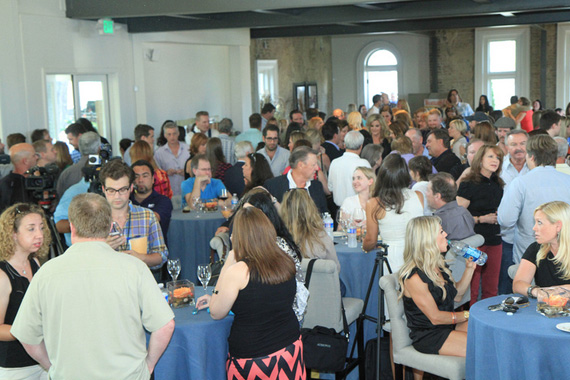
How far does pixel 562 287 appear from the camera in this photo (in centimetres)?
364

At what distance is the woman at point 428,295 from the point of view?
3807 mm

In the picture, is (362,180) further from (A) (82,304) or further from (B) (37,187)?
(A) (82,304)

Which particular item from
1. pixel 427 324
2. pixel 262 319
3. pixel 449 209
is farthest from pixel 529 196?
pixel 262 319

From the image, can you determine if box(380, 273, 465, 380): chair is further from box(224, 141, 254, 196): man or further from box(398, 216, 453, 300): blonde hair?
box(224, 141, 254, 196): man

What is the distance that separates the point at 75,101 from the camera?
34.0 feet

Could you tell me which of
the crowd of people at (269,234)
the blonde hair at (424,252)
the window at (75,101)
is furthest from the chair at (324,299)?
the window at (75,101)

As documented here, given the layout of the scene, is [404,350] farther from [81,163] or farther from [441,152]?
[81,163]

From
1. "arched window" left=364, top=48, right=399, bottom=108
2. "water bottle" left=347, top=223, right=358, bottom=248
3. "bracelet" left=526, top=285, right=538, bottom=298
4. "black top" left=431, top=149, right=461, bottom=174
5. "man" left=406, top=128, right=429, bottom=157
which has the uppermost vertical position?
"arched window" left=364, top=48, right=399, bottom=108

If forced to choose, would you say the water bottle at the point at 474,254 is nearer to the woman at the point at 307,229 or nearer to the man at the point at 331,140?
the woman at the point at 307,229

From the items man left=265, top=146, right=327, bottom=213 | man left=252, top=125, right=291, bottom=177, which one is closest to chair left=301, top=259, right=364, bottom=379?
man left=265, top=146, right=327, bottom=213

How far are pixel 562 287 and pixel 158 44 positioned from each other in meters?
10.1

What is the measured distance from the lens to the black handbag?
391 cm

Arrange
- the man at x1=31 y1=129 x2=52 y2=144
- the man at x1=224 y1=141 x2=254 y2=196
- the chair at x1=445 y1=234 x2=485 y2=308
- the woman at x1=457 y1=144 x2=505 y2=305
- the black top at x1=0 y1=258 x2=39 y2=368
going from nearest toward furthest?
the black top at x1=0 y1=258 x2=39 y2=368, the chair at x1=445 y1=234 x2=485 y2=308, the woman at x1=457 y1=144 x2=505 y2=305, the man at x1=224 y1=141 x2=254 y2=196, the man at x1=31 y1=129 x2=52 y2=144

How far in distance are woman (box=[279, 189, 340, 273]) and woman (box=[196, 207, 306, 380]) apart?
108 cm
